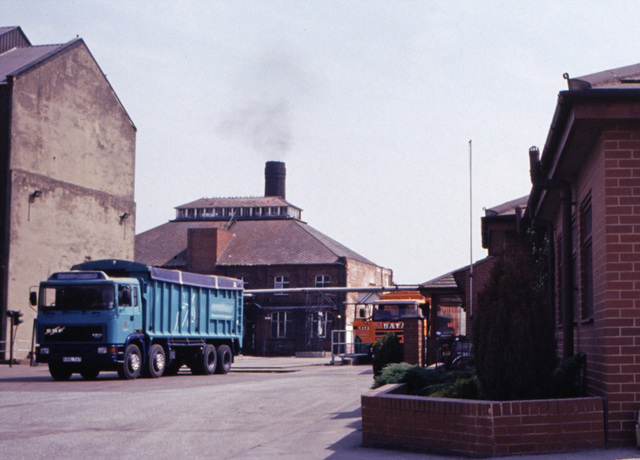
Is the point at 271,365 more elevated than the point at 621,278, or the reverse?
the point at 621,278

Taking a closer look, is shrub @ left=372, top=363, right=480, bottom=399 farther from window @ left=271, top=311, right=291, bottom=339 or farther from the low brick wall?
window @ left=271, top=311, right=291, bottom=339

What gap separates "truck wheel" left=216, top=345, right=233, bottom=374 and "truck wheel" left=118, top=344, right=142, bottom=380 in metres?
4.94

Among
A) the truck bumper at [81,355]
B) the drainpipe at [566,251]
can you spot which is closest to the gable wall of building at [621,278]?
the drainpipe at [566,251]

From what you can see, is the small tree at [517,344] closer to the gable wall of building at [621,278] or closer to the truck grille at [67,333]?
the gable wall of building at [621,278]

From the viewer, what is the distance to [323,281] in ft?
219

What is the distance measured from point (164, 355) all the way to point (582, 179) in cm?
1802

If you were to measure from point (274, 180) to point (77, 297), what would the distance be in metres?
62.0

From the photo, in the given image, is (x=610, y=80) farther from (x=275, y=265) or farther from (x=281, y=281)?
(x=281, y=281)

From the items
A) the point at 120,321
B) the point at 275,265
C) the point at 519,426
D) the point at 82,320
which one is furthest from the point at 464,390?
the point at 275,265

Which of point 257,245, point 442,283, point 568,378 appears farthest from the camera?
point 257,245

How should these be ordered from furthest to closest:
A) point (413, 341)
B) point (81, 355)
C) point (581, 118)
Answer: point (81, 355), point (413, 341), point (581, 118)

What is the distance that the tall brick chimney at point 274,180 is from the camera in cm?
8575

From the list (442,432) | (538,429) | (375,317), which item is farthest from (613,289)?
(375,317)

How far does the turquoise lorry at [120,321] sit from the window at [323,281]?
124ft
